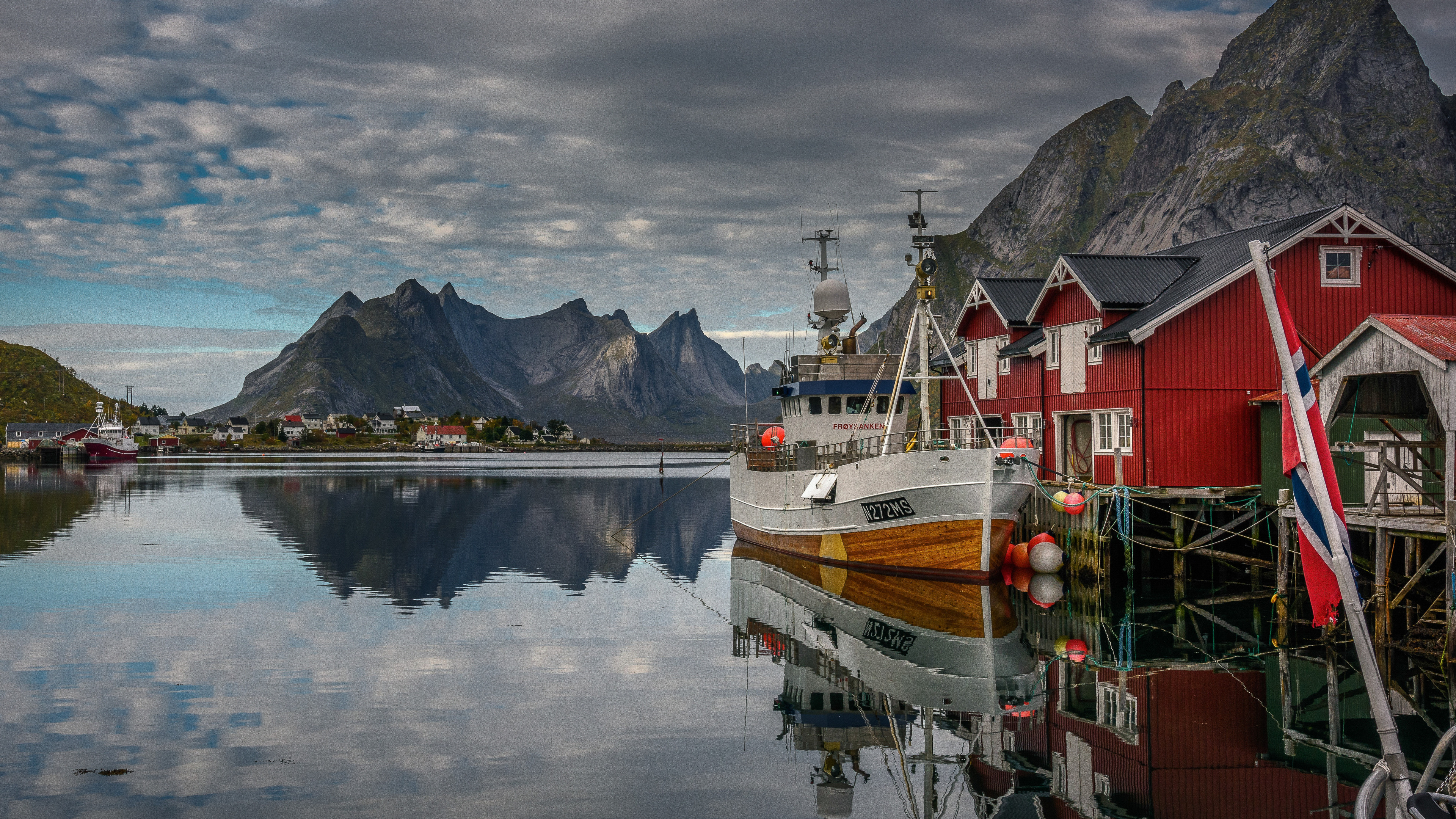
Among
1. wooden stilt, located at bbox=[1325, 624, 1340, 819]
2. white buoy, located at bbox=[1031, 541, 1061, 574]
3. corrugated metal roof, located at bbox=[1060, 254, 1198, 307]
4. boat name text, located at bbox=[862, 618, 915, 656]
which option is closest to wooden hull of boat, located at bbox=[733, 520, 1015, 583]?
white buoy, located at bbox=[1031, 541, 1061, 574]

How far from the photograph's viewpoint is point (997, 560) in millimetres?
30844

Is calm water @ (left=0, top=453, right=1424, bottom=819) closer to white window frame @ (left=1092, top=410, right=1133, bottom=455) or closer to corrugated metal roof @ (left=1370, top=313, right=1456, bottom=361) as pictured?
white window frame @ (left=1092, top=410, right=1133, bottom=455)

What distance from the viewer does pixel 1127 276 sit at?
1426 inches

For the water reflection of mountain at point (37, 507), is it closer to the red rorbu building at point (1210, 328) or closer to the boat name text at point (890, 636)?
the boat name text at point (890, 636)

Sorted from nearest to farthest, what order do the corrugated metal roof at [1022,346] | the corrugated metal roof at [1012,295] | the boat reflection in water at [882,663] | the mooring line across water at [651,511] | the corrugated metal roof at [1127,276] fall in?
the boat reflection in water at [882,663] → the corrugated metal roof at [1127,276] → the corrugated metal roof at [1022,346] → the corrugated metal roof at [1012,295] → the mooring line across water at [651,511]

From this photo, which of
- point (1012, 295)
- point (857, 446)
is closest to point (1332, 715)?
point (857, 446)

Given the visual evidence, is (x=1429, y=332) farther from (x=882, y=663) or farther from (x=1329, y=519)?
(x=1329, y=519)

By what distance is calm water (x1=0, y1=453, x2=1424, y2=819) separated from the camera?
1327 centimetres

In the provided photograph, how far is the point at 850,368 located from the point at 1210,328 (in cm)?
1232

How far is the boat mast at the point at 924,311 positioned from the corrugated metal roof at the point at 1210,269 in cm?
649

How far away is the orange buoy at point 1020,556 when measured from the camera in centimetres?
3503

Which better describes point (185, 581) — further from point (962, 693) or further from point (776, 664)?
point (962, 693)

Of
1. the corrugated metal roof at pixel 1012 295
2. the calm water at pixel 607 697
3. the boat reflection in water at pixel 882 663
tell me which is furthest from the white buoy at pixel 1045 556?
the corrugated metal roof at pixel 1012 295

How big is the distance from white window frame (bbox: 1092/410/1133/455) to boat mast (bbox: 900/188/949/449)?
21.8 ft
